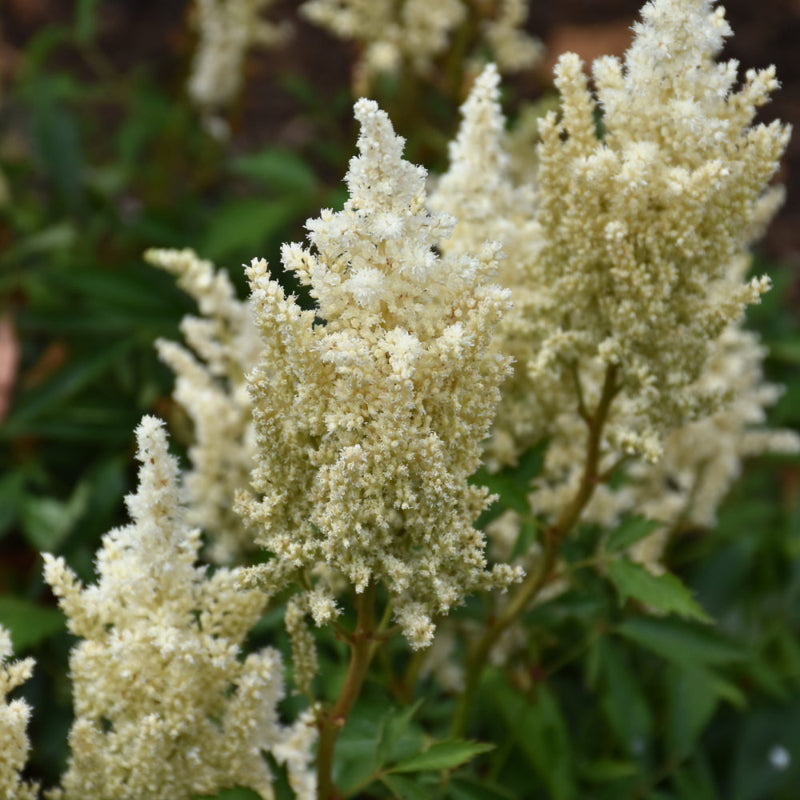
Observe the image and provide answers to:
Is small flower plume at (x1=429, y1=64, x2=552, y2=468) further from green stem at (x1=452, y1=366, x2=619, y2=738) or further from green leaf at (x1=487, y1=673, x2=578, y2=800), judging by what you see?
green leaf at (x1=487, y1=673, x2=578, y2=800)

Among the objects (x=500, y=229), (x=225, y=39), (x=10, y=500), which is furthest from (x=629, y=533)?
(x=225, y=39)

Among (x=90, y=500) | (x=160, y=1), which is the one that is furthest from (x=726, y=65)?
(x=160, y=1)

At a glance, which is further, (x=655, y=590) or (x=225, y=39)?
(x=225, y=39)

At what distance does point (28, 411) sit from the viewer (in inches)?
137

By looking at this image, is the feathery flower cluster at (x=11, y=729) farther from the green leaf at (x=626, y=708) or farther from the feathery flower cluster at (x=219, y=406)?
the green leaf at (x=626, y=708)

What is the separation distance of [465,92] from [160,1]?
164 inches

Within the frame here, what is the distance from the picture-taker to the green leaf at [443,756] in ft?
5.87

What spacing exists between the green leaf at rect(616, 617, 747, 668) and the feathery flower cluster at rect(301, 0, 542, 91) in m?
1.94

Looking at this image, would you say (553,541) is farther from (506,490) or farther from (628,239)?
(628,239)

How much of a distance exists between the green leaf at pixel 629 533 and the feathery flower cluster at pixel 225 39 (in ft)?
9.47

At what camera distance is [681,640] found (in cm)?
261

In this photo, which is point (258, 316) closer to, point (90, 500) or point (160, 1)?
point (90, 500)

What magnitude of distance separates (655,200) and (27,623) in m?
1.75

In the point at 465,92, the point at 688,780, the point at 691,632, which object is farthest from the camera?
the point at 465,92
